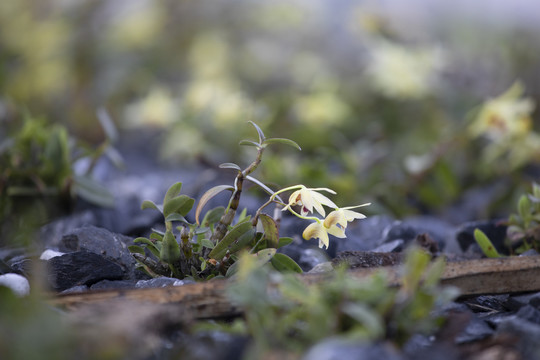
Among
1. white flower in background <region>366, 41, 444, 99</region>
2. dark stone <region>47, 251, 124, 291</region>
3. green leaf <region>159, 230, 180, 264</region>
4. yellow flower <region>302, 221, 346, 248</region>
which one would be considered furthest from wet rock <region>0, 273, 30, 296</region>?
white flower in background <region>366, 41, 444, 99</region>

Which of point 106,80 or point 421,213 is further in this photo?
point 106,80

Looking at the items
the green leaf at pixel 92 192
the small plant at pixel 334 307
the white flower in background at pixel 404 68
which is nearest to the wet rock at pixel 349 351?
the small plant at pixel 334 307

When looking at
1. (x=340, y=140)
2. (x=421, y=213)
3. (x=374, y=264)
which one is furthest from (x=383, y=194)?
(x=374, y=264)

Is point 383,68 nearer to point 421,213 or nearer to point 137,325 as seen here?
point 421,213

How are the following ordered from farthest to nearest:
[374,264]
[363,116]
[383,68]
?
1. [363,116]
2. [383,68]
3. [374,264]

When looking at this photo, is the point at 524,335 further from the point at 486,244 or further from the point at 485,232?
the point at 485,232

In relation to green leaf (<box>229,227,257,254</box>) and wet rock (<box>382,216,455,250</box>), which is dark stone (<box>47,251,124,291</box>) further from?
wet rock (<box>382,216,455,250</box>)
